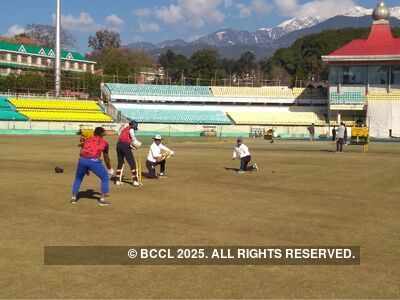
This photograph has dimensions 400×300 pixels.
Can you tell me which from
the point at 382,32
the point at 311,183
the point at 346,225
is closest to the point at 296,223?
the point at 346,225

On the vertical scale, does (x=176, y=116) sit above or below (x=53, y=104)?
below

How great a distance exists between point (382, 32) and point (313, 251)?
72.2 meters

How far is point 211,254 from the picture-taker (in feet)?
26.9

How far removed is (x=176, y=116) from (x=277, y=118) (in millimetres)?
14046

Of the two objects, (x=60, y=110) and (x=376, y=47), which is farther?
(x=376, y=47)

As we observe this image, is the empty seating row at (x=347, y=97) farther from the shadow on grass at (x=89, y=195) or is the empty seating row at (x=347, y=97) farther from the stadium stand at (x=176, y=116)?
the shadow on grass at (x=89, y=195)

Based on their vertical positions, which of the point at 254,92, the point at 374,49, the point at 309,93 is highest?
the point at 374,49

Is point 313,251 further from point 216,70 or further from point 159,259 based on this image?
point 216,70

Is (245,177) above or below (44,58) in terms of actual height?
below

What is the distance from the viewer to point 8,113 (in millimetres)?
64688

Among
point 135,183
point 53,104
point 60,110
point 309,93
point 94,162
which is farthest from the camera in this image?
point 309,93

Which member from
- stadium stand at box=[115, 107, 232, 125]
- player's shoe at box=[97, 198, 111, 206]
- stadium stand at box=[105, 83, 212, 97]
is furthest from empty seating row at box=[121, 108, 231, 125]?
player's shoe at box=[97, 198, 111, 206]

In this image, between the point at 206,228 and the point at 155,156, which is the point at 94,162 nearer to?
the point at 206,228

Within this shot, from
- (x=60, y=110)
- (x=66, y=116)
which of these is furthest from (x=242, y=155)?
(x=60, y=110)
